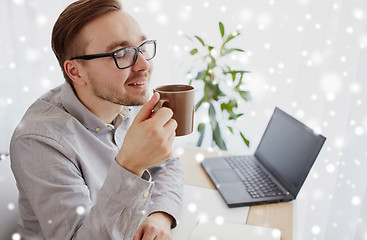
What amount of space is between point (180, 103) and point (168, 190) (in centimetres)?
41

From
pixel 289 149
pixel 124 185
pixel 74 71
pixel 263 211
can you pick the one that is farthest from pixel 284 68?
pixel 124 185

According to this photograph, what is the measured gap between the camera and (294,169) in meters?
1.17

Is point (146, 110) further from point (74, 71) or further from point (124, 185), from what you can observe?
point (74, 71)

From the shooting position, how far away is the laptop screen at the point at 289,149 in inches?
44.4

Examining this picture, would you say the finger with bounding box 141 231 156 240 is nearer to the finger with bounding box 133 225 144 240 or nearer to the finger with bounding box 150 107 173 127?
the finger with bounding box 133 225 144 240

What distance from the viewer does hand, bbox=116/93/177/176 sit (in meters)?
0.76

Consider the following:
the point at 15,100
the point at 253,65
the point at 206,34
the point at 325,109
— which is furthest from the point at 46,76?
the point at 325,109

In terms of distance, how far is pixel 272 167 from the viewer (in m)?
1.29

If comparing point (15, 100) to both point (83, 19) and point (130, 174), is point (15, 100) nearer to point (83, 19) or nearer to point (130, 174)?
point (83, 19)

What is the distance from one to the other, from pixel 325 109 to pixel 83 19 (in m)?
1.20

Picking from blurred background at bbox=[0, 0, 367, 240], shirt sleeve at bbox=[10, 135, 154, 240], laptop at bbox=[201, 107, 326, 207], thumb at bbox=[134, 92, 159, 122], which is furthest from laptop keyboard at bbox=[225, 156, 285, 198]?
thumb at bbox=[134, 92, 159, 122]

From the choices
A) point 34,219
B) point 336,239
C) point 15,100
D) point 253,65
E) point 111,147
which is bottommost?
point 336,239

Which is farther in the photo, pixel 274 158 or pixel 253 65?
pixel 253 65

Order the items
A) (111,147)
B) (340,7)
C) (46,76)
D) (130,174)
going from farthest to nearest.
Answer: (46,76)
(340,7)
(111,147)
(130,174)
